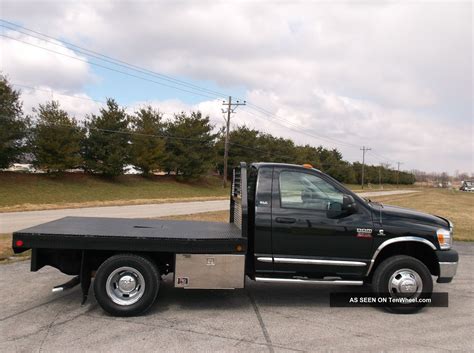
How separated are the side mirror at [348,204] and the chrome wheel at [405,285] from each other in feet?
3.24

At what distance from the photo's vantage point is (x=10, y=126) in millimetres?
28875

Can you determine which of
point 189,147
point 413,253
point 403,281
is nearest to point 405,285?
point 403,281

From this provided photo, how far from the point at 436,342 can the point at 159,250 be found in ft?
10.7

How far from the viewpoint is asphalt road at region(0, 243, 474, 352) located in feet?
14.3

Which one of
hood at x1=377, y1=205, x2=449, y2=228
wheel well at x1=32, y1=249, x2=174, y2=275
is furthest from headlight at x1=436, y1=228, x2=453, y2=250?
wheel well at x1=32, y1=249, x2=174, y2=275

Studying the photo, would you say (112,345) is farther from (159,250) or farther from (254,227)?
(254,227)

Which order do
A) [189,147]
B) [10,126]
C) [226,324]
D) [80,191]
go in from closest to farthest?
[226,324], [10,126], [80,191], [189,147]

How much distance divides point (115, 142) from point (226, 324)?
35.3 metres

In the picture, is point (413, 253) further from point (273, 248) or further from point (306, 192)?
point (273, 248)

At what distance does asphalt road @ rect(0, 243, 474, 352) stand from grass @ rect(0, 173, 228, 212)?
16898mm

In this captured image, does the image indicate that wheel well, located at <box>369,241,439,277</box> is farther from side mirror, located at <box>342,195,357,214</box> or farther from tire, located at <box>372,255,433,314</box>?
side mirror, located at <box>342,195,357,214</box>

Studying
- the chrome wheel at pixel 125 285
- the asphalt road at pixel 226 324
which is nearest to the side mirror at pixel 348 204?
the asphalt road at pixel 226 324

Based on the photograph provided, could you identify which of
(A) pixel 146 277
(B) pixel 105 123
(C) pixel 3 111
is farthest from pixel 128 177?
(A) pixel 146 277

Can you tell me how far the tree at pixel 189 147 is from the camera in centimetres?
4712
